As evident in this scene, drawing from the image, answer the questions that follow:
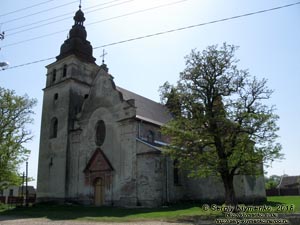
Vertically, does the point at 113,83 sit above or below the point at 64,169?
above

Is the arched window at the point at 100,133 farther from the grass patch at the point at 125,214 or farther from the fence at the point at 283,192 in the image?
the fence at the point at 283,192

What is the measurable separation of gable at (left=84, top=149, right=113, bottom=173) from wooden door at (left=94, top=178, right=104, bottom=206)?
1.22 m

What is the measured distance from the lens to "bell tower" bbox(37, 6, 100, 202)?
36.1m

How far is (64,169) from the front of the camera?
1394 inches

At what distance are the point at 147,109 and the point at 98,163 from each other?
8.15 m

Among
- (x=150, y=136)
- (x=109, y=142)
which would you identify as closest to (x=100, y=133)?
(x=109, y=142)

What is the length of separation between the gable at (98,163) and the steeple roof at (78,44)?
1277 cm

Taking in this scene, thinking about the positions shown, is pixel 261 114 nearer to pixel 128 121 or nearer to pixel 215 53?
pixel 215 53

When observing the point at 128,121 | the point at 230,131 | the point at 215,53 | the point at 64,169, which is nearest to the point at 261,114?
the point at 230,131

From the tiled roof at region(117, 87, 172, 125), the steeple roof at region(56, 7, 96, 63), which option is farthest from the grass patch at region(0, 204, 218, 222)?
the steeple roof at region(56, 7, 96, 63)

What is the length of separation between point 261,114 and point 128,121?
13.2m

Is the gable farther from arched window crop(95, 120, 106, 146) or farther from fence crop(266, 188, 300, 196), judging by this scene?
fence crop(266, 188, 300, 196)

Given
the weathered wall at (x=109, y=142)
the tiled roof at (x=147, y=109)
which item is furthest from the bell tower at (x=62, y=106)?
the tiled roof at (x=147, y=109)

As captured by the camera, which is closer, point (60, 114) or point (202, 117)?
point (202, 117)
